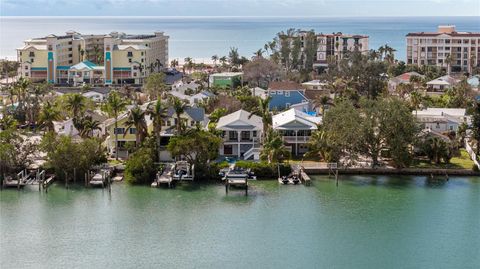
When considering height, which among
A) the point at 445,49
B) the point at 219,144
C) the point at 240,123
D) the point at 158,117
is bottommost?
the point at 219,144

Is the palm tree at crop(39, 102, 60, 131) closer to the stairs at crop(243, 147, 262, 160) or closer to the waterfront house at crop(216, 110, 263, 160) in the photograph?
the waterfront house at crop(216, 110, 263, 160)

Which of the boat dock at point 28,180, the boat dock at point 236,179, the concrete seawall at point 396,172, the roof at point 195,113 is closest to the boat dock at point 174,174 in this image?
the boat dock at point 236,179

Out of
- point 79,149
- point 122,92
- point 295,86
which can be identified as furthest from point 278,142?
point 122,92

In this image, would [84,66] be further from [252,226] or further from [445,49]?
[252,226]

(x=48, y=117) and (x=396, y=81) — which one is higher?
(x=396, y=81)

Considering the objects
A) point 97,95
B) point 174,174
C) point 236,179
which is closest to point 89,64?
point 97,95

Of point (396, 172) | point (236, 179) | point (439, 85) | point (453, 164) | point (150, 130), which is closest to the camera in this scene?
point (236, 179)

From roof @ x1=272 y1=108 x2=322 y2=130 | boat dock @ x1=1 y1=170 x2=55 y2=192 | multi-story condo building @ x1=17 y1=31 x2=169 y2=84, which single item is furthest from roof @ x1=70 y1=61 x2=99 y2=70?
Result: boat dock @ x1=1 y1=170 x2=55 y2=192
